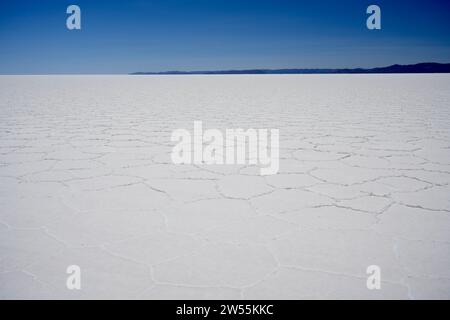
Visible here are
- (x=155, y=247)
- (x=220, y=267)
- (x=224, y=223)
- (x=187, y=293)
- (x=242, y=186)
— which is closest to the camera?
(x=187, y=293)

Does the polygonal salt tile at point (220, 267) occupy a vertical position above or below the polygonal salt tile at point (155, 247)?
below

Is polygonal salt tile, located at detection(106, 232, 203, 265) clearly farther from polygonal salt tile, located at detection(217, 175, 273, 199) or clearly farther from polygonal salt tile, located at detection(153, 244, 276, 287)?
polygonal salt tile, located at detection(217, 175, 273, 199)

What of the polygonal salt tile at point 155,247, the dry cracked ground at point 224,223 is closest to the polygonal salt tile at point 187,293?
the dry cracked ground at point 224,223

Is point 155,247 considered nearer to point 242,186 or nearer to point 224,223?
point 224,223

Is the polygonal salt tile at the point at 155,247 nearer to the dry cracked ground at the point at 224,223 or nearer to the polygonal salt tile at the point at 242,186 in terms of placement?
the dry cracked ground at the point at 224,223

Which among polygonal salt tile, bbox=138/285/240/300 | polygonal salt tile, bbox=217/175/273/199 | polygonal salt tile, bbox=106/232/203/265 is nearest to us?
polygonal salt tile, bbox=138/285/240/300

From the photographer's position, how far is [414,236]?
1363 mm

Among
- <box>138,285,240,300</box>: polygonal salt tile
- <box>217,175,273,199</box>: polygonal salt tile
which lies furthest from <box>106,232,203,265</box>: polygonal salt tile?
<box>217,175,273,199</box>: polygonal salt tile

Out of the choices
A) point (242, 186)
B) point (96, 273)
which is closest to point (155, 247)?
point (96, 273)

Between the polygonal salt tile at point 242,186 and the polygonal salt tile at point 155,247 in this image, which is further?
the polygonal salt tile at point 242,186
